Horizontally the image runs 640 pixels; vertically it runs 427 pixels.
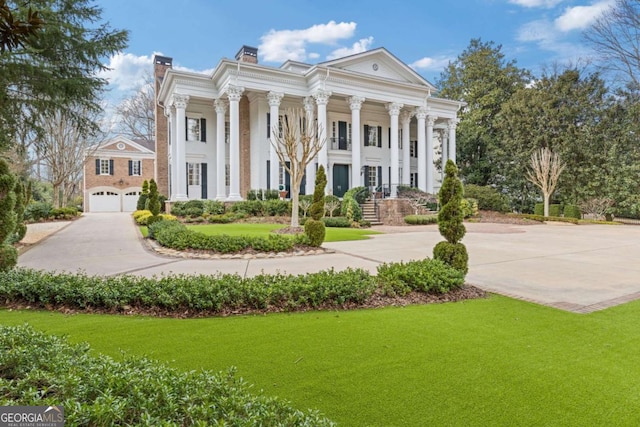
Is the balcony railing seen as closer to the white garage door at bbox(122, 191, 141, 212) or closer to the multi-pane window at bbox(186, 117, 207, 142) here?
the multi-pane window at bbox(186, 117, 207, 142)

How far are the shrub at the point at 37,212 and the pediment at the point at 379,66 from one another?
707 inches

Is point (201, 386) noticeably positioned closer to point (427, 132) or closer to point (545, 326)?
point (545, 326)

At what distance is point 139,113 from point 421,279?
1604 inches

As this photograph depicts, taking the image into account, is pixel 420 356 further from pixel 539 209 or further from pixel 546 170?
pixel 539 209

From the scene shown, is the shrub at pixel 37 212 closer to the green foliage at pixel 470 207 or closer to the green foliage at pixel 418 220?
the green foliage at pixel 418 220

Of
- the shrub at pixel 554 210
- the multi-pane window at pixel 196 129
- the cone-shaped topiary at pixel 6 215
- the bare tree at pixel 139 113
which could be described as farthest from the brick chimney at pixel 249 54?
the shrub at pixel 554 210

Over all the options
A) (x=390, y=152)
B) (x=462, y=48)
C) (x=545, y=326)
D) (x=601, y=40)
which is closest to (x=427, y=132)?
(x=390, y=152)

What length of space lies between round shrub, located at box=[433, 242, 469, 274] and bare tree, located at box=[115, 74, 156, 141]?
3806 centimetres

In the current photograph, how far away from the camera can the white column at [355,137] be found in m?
23.7

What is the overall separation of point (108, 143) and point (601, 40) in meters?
38.9

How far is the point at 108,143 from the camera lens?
109 ft

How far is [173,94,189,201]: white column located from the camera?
21.8 meters

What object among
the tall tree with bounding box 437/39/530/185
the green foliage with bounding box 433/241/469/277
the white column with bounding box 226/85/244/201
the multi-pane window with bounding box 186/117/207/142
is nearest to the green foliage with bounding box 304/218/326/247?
the green foliage with bounding box 433/241/469/277

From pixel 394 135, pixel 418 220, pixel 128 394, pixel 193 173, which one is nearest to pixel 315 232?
pixel 128 394
